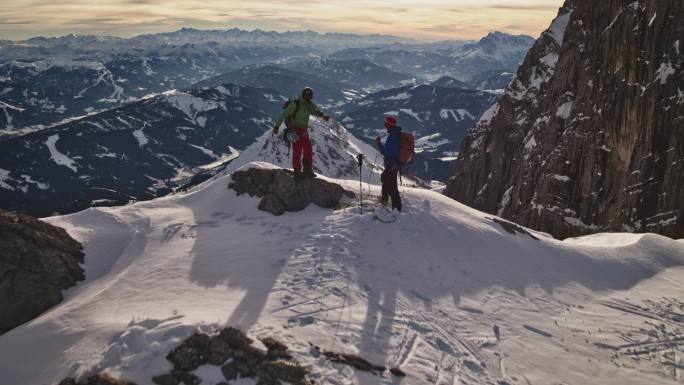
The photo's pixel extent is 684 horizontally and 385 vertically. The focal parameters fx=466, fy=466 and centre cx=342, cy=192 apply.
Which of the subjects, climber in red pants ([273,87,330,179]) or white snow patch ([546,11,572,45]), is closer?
climber in red pants ([273,87,330,179])

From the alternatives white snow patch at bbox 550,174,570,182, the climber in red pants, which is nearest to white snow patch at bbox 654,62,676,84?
white snow patch at bbox 550,174,570,182

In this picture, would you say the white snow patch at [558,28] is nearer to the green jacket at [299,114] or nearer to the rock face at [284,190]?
the rock face at [284,190]

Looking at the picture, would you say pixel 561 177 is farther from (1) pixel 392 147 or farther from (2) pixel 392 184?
(1) pixel 392 147

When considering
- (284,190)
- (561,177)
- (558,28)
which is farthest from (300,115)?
(558,28)

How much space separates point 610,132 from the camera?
56.5m

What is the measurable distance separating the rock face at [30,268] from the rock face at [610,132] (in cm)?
5094

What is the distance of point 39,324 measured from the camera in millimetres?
11156

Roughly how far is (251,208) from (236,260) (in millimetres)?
4601

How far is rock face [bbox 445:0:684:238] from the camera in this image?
4844 centimetres

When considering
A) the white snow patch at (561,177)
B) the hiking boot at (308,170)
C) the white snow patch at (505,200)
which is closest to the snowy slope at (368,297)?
the hiking boot at (308,170)

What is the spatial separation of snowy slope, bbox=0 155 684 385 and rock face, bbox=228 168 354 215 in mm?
548

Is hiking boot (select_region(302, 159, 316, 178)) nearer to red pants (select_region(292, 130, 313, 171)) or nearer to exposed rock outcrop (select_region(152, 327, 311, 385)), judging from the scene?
red pants (select_region(292, 130, 313, 171))

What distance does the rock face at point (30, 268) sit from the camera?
40.6 feet

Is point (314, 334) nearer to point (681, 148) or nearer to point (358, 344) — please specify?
point (358, 344)
